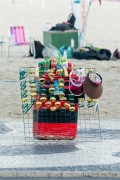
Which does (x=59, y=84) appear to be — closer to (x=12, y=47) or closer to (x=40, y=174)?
(x=40, y=174)

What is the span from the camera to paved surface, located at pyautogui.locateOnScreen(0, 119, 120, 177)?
636 centimetres

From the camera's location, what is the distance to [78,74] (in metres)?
7.44

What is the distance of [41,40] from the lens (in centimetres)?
2128

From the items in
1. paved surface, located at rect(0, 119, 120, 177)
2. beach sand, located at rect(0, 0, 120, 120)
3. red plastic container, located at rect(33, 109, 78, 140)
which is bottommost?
beach sand, located at rect(0, 0, 120, 120)

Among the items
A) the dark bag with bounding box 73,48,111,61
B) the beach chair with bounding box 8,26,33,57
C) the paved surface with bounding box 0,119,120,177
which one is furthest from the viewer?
the beach chair with bounding box 8,26,33,57

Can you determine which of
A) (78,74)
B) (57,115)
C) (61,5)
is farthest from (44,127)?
(61,5)

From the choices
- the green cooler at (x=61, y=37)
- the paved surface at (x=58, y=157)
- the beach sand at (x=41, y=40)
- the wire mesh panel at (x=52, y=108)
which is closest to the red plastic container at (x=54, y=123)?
the wire mesh panel at (x=52, y=108)

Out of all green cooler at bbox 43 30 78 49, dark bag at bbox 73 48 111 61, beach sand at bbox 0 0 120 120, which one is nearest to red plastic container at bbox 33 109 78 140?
beach sand at bbox 0 0 120 120

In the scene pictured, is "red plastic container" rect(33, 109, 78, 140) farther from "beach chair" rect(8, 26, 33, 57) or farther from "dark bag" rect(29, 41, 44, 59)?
"beach chair" rect(8, 26, 33, 57)

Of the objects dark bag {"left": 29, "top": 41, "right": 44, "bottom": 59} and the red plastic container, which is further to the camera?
dark bag {"left": 29, "top": 41, "right": 44, "bottom": 59}

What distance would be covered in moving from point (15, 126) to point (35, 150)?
4.30ft

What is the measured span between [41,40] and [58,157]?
47.7ft

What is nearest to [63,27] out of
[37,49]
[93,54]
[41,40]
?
[37,49]

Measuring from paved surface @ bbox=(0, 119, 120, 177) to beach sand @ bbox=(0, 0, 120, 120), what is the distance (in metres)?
1.59
